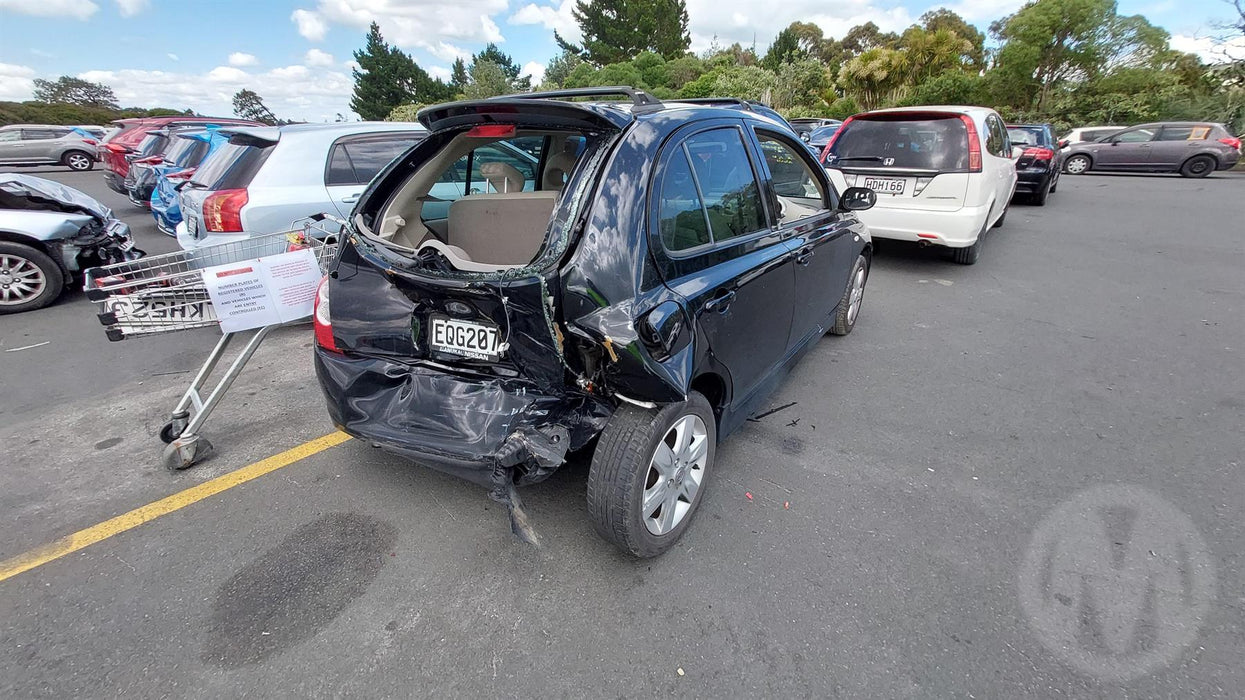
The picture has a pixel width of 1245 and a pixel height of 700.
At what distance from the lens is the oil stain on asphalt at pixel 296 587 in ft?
6.31

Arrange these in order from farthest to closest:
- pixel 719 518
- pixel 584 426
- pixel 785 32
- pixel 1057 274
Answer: pixel 785 32, pixel 1057 274, pixel 719 518, pixel 584 426

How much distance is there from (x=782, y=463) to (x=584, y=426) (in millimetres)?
1281

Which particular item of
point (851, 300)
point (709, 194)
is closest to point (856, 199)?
point (851, 300)

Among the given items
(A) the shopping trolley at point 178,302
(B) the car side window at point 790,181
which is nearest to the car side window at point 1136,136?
(B) the car side window at point 790,181

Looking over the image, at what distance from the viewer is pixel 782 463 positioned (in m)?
2.91

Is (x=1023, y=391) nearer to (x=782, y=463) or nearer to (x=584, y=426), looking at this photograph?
(x=782, y=463)

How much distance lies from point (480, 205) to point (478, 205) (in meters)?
0.01

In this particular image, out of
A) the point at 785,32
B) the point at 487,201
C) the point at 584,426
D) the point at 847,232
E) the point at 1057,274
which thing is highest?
the point at 785,32

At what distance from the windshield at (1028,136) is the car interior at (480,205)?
1171cm

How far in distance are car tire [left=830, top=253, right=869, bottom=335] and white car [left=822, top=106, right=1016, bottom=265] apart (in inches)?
75.1

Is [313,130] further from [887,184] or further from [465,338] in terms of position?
[887,184]

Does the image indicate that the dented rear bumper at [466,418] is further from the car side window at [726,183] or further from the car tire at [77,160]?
the car tire at [77,160]

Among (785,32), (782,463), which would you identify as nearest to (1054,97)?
(785,32)

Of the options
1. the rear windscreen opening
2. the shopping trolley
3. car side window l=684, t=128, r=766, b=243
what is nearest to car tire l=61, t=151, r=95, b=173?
the shopping trolley
